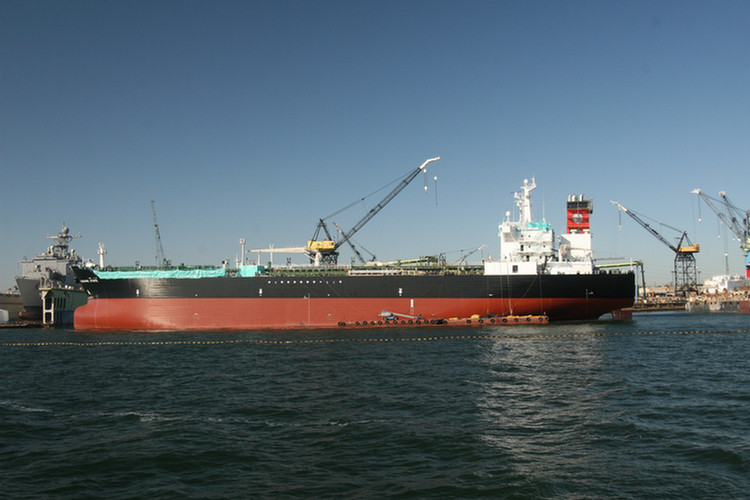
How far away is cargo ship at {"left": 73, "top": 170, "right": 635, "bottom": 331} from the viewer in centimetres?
3778

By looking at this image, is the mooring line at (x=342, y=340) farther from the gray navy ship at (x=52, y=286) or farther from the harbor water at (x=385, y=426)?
the gray navy ship at (x=52, y=286)

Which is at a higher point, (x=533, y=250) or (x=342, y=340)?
(x=533, y=250)

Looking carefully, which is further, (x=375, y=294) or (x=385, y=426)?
(x=375, y=294)

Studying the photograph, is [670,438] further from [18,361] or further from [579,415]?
[18,361]

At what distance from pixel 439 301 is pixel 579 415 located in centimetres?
2552

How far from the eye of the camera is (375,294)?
38.2 metres

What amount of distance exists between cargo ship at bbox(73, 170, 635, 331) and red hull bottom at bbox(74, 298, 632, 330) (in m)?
0.07

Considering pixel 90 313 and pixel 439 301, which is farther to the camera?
pixel 90 313

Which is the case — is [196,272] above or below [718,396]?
above

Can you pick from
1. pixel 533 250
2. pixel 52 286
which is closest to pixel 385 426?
pixel 533 250

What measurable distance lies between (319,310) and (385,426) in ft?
88.1

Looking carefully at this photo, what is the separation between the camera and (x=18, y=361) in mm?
25188

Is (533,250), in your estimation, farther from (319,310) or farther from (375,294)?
(319,310)

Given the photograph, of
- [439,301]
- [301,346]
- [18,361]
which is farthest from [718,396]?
[18,361]
